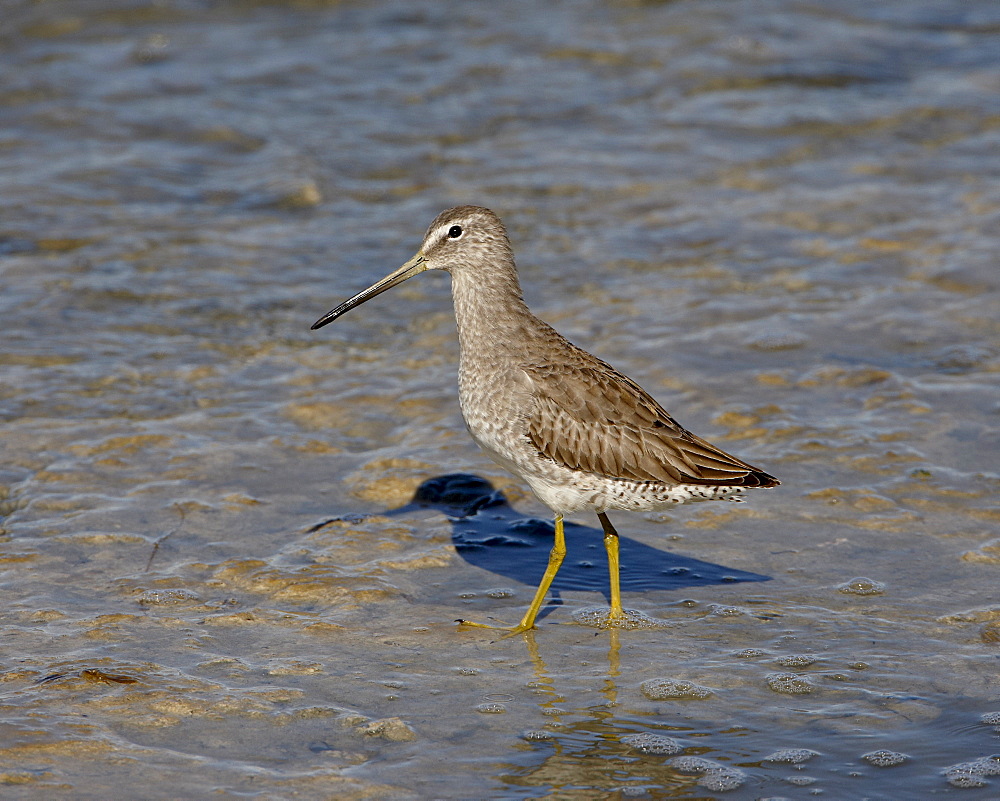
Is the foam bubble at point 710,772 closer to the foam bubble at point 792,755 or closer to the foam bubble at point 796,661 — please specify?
the foam bubble at point 792,755

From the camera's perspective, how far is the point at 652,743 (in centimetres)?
454

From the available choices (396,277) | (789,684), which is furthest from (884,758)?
(396,277)

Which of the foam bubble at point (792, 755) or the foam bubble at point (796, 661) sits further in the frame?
the foam bubble at point (796, 661)

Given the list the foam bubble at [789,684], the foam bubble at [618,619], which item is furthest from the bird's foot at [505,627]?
the foam bubble at [789,684]

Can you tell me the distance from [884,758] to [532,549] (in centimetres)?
221

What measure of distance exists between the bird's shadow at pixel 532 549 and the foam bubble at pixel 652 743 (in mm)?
1260

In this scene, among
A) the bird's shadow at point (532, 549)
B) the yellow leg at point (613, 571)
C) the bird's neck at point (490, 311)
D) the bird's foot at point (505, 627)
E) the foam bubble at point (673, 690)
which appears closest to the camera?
the foam bubble at point (673, 690)

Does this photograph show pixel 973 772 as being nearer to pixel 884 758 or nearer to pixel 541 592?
pixel 884 758

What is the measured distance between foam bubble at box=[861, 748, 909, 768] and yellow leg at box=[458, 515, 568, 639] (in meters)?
1.51

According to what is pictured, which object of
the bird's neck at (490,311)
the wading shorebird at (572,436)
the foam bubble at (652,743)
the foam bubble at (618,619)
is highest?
the bird's neck at (490,311)

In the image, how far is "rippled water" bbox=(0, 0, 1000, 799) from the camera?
4609 mm

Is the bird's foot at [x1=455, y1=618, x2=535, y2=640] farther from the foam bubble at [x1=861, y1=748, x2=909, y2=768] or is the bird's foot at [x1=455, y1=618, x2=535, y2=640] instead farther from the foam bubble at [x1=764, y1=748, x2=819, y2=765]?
the foam bubble at [x1=861, y1=748, x2=909, y2=768]

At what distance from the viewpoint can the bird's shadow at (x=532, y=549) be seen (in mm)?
5887

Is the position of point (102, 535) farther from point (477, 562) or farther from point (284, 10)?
point (284, 10)
